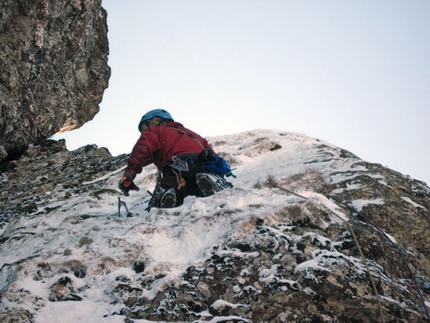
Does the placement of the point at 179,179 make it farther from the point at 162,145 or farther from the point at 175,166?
the point at 162,145

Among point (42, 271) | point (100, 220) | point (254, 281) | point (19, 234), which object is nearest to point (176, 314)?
point (254, 281)

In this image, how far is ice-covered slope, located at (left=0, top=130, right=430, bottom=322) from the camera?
Result: 463 centimetres

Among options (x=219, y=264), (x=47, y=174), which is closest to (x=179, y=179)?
(x=219, y=264)

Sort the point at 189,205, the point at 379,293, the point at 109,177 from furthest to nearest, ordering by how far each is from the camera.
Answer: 1. the point at 109,177
2. the point at 189,205
3. the point at 379,293

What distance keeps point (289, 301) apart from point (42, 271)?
291 centimetres

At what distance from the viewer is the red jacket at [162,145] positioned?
866cm

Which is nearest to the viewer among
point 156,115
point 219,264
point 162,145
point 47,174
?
point 219,264

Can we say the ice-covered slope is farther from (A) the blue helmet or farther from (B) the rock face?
(B) the rock face

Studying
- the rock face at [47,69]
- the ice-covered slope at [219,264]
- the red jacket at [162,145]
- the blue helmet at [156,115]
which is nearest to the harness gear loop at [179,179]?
the red jacket at [162,145]

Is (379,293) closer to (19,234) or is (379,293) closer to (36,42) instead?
(19,234)

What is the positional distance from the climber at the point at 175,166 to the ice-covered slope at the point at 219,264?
0.81 m

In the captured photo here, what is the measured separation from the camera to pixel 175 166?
8617 mm

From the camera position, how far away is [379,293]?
4898 millimetres

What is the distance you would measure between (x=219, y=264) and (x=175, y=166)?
3489 mm
